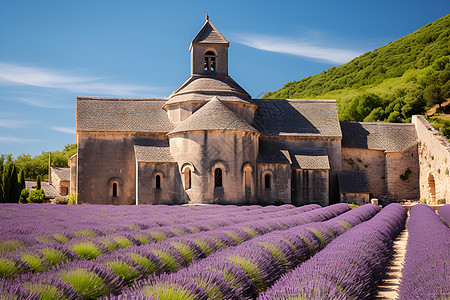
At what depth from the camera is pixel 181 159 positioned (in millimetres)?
35969

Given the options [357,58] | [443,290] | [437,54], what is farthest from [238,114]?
[357,58]

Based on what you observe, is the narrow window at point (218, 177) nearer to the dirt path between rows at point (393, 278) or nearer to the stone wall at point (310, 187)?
the stone wall at point (310, 187)

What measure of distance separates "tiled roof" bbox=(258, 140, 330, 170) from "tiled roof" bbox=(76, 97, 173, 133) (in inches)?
306

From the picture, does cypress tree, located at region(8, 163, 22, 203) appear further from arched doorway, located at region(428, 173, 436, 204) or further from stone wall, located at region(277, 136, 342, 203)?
arched doorway, located at region(428, 173, 436, 204)

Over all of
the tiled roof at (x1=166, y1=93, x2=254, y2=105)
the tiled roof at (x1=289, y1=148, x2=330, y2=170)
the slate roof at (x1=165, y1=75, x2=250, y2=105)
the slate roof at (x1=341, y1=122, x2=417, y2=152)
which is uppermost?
the slate roof at (x1=165, y1=75, x2=250, y2=105)

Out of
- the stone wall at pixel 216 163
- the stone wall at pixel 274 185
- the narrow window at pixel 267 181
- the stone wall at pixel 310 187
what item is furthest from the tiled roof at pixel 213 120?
the stone wall at pixel 310 187

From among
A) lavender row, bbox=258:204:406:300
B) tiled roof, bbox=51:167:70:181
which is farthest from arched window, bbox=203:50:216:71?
lavender row, bbox=258:204:406:300

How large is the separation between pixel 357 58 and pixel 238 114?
108 metres

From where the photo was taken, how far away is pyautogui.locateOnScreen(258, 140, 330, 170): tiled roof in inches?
1470

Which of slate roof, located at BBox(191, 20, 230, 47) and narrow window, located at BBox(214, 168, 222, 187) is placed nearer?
→ narrow window, located at BBox(214, 168, 222, 187)

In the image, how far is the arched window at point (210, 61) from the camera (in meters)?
42.8

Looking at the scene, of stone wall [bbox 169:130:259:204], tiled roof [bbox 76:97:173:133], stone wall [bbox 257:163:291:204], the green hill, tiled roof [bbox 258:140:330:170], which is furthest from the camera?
the green hill

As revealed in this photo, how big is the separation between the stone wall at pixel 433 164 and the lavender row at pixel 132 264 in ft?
86.5

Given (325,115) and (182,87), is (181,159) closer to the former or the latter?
(182,87)
